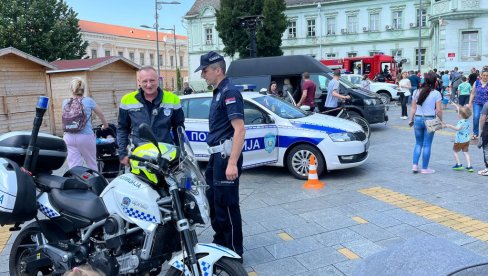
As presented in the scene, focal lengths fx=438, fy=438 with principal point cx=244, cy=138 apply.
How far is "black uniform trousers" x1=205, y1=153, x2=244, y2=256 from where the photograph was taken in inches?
158

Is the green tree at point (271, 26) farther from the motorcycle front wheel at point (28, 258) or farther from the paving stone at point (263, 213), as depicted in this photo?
the motorcycle front wheel at point (28, 258)

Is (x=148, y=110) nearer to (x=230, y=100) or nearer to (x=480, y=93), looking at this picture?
(x=230, y=100)

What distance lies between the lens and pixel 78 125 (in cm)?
612

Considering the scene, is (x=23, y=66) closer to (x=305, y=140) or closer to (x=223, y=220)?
(x=305, y=140)

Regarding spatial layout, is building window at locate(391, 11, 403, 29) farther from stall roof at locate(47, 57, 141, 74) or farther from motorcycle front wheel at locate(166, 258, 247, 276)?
motorcycle front wheel at locate(166, 258, 247, 276)

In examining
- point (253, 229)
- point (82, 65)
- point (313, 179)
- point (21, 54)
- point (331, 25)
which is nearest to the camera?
point (253, 229)

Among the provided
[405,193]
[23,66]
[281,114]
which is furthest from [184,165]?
[23,66]

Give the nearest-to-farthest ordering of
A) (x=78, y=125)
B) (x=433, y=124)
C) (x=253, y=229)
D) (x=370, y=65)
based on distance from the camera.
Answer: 1. (x=253, y=229)
2. (x=78, y=125)
3. (x=433, y=124)
4. (x=370, y=65)

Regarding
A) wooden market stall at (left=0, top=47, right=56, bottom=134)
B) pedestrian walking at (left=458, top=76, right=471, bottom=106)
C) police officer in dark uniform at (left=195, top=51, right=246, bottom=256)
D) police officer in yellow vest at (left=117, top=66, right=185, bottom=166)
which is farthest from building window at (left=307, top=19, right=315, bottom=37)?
police officer in dark uniform at (left=195, top=51, right=246, bottom=256)

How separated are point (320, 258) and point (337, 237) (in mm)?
612

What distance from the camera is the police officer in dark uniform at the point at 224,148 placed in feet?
12.6

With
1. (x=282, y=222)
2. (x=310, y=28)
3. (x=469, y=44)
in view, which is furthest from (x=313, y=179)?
(x=310, y=28)

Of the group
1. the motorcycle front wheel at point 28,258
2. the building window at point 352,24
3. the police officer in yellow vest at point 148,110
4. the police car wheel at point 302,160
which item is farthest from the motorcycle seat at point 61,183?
the building window at point 352,24

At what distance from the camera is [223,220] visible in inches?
163
